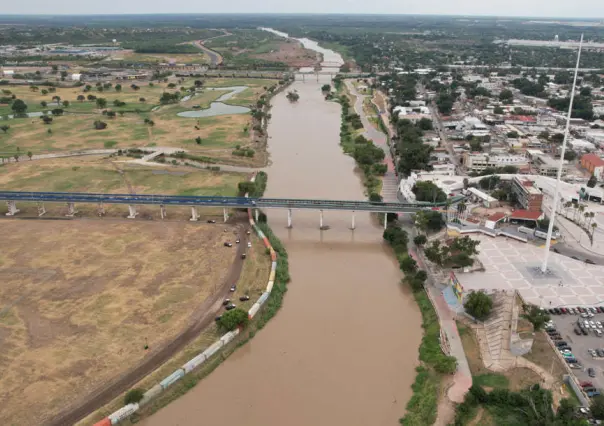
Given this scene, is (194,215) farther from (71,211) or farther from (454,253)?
(454,253)

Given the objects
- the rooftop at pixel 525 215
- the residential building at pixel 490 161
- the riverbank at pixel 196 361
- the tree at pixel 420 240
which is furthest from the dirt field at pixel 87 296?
the residential building at pixel 490 161

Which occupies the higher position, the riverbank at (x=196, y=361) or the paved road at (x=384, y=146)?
the paved road at (x=384, y=146)

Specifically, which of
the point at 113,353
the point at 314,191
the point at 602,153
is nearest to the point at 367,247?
the point at 314,191

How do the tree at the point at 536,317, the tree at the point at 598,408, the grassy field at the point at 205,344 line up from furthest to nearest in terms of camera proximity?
the tree at the point at 536,317
the grassy field at the point at 205,344
the tree at the point at 598,408

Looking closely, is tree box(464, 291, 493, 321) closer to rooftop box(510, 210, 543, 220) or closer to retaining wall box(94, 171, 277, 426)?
retaining wall box(94, 171, 277, 426)

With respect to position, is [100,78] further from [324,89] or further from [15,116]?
[324,89]

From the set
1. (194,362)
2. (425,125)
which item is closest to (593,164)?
(425,125)

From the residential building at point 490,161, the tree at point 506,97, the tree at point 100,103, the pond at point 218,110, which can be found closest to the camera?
the residential building at point 490,161

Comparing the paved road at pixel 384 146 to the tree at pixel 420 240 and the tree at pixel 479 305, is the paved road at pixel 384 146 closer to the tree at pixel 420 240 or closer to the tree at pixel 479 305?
the tree at pixel 420 240

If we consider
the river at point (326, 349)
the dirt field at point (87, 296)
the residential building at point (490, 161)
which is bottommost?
the river at point (326, 349)
